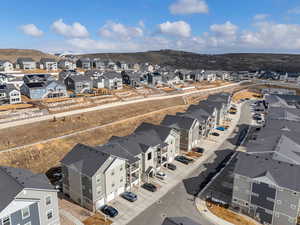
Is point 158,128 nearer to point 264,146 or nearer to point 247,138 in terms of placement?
point 264,146

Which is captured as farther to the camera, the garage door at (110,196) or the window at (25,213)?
the garage door at (110,196)

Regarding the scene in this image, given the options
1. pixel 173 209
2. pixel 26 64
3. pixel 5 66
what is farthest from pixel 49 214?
pixel 26 64

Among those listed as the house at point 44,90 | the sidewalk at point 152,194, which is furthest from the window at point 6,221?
the house at point 44,90

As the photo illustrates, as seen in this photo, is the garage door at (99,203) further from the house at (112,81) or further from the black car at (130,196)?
the house at (112,81)

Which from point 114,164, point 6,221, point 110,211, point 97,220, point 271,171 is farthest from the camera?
point 114,164

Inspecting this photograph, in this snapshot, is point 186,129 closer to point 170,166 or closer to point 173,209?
point 170,166
